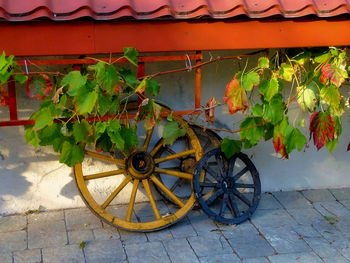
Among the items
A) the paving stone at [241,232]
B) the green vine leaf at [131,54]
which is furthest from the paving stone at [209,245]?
the green vine leaf at [131,54]

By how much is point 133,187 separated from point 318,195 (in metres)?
1.97

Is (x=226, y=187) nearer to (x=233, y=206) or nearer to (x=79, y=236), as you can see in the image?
(x=233, y=206)

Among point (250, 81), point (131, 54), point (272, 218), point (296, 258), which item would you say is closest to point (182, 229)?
point (272, 218)

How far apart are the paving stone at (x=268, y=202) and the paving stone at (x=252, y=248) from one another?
665 mm

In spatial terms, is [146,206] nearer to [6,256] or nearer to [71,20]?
[6,256]

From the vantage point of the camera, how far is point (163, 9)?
14.4 feet

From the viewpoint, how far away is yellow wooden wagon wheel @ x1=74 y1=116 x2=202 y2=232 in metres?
5.21

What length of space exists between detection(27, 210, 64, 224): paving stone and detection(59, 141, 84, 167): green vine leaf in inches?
31.0

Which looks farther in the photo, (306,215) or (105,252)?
(306,215)

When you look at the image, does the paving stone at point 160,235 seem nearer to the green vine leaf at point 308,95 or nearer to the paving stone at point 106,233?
the paving stone at point 106,233

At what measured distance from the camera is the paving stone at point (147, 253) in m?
4.80

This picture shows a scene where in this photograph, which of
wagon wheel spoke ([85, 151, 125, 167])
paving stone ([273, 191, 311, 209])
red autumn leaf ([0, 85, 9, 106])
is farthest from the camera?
paving stone ([273, 191, 311, 209])


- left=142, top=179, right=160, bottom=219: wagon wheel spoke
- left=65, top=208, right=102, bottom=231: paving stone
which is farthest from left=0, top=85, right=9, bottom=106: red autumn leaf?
left=142, top=179, right=160, bottom=219: wagon wheel spoke

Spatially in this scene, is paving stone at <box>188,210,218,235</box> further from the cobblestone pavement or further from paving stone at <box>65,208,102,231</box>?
paving stone at <box>65,208,102,231</box>
